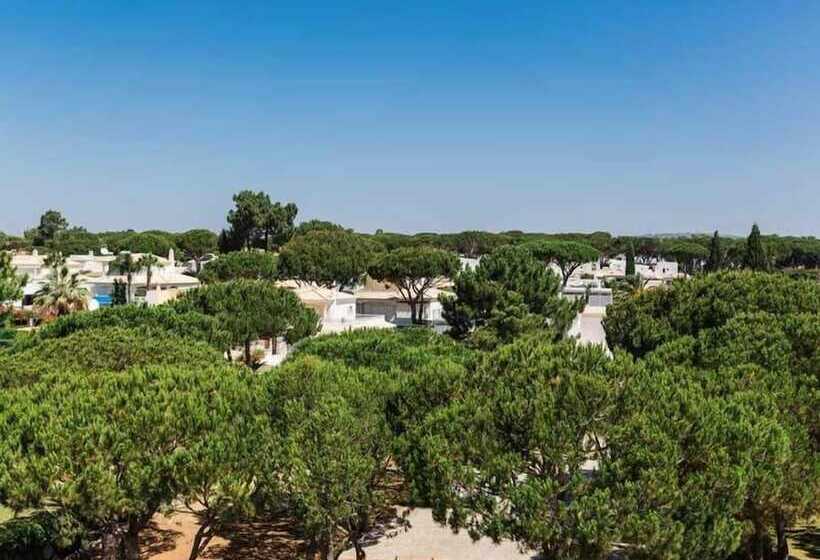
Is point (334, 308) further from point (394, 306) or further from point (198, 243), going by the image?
point (198, 243)

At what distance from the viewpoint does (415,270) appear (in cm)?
4612

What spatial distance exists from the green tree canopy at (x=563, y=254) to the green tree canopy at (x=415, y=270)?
23203 millimetres

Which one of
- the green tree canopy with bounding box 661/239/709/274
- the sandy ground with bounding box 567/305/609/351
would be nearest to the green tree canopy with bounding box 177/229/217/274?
the sandy ground with bounding box 567/305/609/351

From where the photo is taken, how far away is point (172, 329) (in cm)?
1920

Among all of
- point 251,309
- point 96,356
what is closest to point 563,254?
point 251,309

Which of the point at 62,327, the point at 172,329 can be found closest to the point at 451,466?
the point at 172,329

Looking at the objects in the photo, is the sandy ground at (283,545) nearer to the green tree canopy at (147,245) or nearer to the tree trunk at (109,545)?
the tree trunk at (109,545)

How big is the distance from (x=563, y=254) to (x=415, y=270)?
2824 centimetres

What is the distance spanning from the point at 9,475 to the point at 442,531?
982cm

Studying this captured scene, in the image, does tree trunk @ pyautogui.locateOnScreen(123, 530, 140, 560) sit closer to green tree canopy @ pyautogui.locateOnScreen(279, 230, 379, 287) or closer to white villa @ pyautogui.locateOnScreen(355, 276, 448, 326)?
white villa @ pyautogui.locateOnScreen(355, 276, 448, 326)

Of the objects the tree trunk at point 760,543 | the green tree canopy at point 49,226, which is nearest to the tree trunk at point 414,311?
the tree trunk at point 760,543

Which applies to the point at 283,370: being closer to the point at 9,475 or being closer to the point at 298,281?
the point at 9,475

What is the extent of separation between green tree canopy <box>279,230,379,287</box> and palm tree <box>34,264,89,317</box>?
18.1m

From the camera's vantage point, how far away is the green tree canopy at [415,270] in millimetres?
46156
